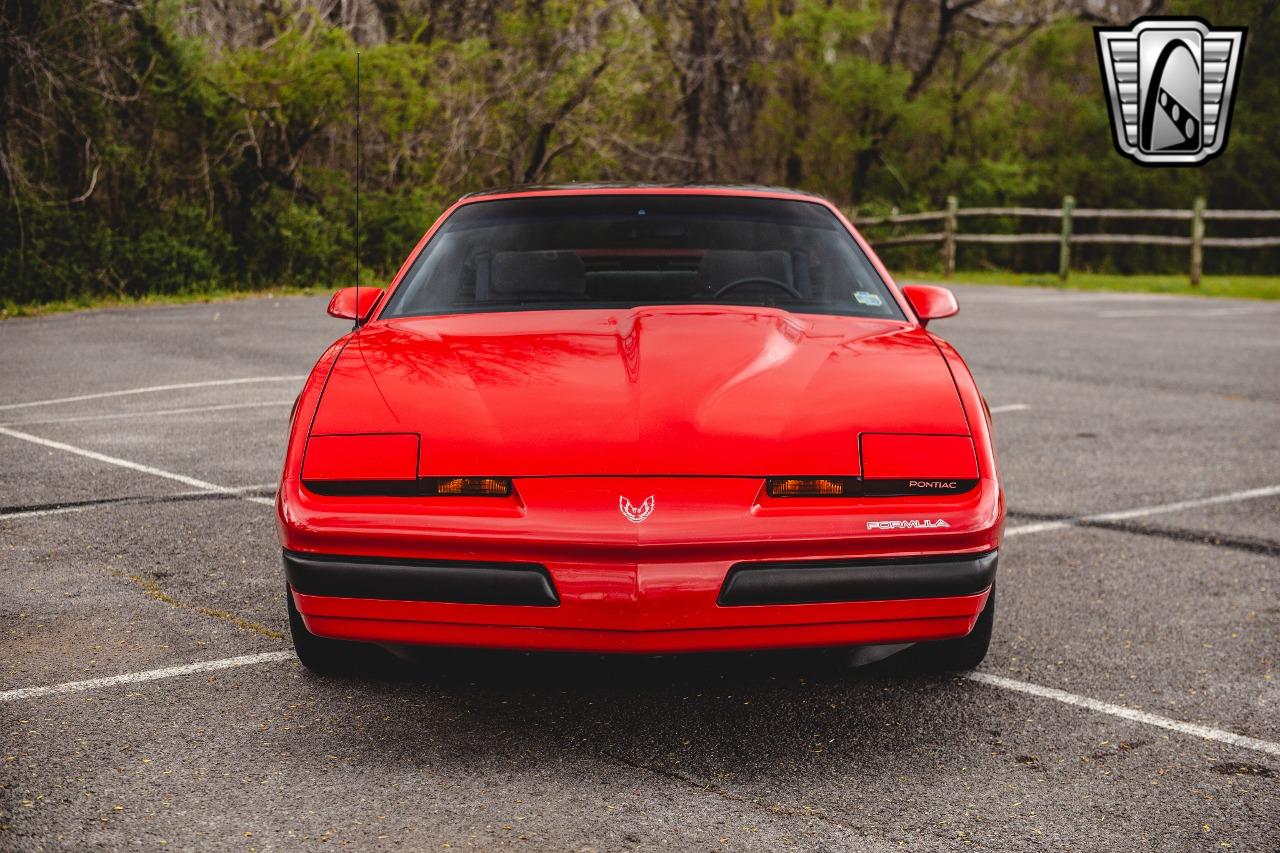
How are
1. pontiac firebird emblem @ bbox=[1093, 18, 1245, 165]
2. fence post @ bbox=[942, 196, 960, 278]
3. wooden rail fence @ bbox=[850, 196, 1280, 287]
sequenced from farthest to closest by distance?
fence post @ bbox=[942, 196, 960, 278] < wooden rail fence @ bbox=[850, 196, 1280, 287] < pontiac firebird emblem @ bbox=[1093, 18, 1245, 165]

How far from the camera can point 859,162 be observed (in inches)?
1268

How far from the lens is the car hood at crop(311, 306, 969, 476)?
315 centimetres

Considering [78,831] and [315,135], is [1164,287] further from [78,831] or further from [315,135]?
[78,831]

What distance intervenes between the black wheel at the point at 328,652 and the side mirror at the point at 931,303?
2.00 m

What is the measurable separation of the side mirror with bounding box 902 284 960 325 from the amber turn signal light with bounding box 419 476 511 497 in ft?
5.96

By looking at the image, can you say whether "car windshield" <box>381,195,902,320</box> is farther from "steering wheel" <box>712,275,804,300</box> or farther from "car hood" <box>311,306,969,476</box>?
"car hood" <box>311,306,969,476</box>

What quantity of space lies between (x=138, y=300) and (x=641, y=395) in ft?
54.4

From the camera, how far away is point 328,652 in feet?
12.2

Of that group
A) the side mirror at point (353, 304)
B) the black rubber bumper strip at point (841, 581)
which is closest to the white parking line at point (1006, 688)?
the black rubber bumper strip at point (841, 581)

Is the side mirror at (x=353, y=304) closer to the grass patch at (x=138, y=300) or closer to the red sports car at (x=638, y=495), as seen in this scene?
the red sports car at (x=638, y=495)

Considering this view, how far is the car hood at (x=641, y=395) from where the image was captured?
3152mm

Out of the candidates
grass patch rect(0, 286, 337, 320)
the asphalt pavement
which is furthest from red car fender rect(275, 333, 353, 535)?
grass patch rect(0, 286, 337, 320)

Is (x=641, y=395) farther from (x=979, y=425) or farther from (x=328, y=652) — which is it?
(x=328, y=652)

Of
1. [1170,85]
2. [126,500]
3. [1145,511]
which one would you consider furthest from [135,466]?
[1170,85]
